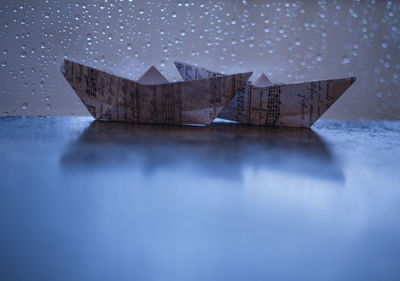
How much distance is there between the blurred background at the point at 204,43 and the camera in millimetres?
1520

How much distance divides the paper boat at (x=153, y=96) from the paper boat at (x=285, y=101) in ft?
0.45

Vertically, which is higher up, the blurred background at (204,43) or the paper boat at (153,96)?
the blurred background at (204,43)

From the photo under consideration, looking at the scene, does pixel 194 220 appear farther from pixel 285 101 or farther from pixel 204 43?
pixel 204 43

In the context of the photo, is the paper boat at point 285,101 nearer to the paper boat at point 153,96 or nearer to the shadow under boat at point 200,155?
the paper boat at point 153,96

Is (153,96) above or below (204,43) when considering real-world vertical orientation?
below

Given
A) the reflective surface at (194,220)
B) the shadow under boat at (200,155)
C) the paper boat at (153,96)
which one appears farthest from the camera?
the paper boat at (153,96)

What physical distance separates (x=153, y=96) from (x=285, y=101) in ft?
1.42

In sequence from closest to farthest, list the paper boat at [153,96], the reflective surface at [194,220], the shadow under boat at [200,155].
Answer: the reflective surface at [194,220], the shadow under boat at [200,155], the paper boat at [153,96]

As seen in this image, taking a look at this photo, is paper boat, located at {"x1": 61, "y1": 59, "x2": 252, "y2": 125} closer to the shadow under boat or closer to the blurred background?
the shadow under boat

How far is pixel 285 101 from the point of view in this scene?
0.92 m

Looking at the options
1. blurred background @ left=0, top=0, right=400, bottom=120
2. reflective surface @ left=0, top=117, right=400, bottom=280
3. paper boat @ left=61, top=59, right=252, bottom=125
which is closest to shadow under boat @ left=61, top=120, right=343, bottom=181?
reflective surface @ left=0, top=117, right=400, bottom=280

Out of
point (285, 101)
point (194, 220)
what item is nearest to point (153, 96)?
point (285, 101)

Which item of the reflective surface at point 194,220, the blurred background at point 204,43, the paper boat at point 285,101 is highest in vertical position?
the blurred background at point 204,43

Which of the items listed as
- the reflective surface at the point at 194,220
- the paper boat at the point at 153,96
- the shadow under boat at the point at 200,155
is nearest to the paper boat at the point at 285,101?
the paper boat at the point at 153,96
